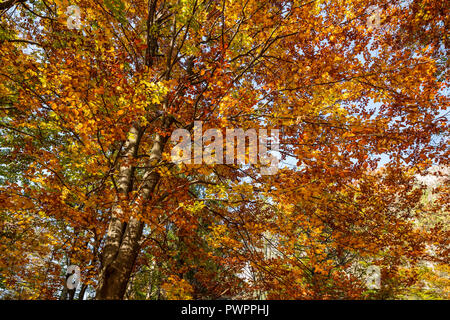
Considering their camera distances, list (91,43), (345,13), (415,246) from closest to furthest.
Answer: (91,43) → (345,13) → (415,246)

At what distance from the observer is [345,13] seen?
7391 millimetres

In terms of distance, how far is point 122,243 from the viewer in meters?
4.44

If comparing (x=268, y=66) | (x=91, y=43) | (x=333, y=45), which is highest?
(x=333, y=45)

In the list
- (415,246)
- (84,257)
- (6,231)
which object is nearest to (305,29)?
(415,246)

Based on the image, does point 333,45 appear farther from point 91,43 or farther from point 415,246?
point 415,246

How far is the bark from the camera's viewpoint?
4.03m

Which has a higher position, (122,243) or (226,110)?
(226,110)

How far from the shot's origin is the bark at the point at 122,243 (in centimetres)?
403

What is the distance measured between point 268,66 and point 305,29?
4.45 feet

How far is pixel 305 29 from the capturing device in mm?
5828
